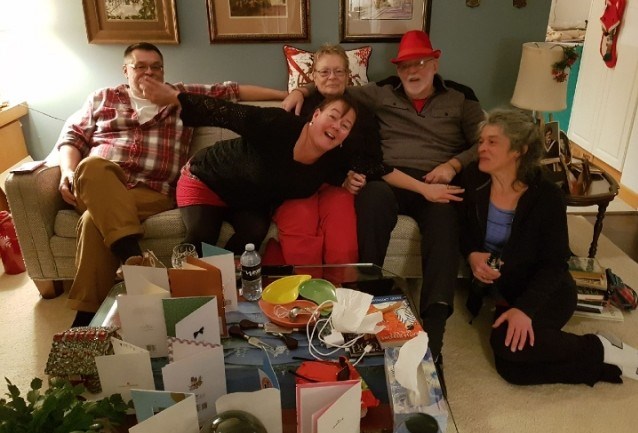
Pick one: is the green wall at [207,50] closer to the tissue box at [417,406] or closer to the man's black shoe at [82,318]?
the man's black shoe at [82,318]

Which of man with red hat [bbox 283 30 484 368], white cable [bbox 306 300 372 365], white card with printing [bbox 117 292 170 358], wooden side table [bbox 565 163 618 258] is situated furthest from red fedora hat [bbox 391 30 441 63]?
white card with printing [bbox 117 292 170 358]

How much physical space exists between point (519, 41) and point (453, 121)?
0.89 m

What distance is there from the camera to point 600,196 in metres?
2.30

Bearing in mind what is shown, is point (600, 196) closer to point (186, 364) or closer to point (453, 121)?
point (453, 121)

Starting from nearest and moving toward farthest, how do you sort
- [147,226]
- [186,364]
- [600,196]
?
[186,364], [147,226], [600,196]

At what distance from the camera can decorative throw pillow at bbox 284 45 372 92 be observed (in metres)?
2.72

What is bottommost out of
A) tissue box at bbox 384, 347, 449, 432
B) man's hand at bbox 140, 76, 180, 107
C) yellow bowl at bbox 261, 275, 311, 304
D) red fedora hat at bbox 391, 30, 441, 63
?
tissue box at bbox 384, 347, 449, 432

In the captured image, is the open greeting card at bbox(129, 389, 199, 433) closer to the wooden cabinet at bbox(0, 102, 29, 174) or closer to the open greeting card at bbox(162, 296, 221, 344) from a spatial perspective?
the open greeting card at bbox(162, 296, 221, 344)

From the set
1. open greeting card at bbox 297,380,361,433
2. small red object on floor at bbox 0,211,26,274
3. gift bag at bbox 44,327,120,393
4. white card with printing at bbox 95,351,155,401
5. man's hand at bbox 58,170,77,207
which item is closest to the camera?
open greeting card at bbox 297,380,361,433

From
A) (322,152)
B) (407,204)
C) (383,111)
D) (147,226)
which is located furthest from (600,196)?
(147,226)

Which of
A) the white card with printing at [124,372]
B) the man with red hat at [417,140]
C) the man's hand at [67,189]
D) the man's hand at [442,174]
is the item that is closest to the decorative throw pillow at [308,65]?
the man with red hat at [417,140]

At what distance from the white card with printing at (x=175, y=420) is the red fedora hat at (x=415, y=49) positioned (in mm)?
1858

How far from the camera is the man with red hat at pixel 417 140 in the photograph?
207 centimetres

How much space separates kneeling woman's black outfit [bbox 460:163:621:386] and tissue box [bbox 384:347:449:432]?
718 mm
